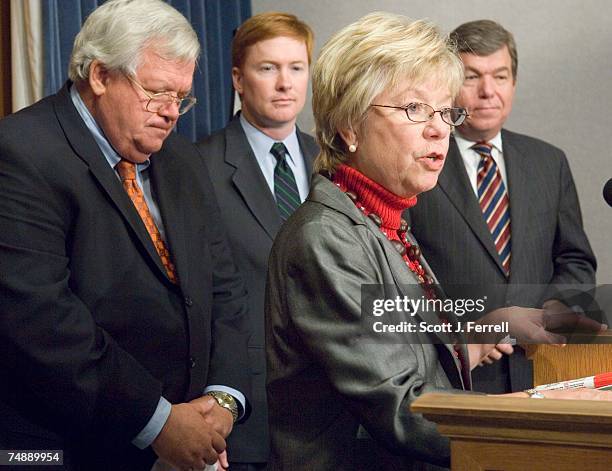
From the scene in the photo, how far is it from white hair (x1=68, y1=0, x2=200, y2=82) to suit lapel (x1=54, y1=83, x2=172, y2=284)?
0.11 m

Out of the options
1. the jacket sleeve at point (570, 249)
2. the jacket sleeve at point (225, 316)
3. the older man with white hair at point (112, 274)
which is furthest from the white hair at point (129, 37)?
the jacket sleeve at point (570, 249)

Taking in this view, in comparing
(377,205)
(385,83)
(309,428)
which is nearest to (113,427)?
(309,428)

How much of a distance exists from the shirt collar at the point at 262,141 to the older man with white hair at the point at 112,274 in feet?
2.34

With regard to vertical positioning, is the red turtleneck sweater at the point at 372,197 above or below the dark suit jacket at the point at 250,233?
above

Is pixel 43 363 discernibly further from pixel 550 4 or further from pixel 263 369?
pixel 550 4

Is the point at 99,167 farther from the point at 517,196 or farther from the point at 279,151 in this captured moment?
the point at 517,196

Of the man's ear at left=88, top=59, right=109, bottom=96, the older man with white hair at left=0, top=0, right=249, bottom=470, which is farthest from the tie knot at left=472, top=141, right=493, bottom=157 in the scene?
the man's ear at left=88, top=59, right=109, bottom=96

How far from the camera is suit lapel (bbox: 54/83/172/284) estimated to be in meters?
2.09

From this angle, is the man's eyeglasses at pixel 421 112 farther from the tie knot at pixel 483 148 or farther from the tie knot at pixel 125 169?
the tie knot at pixel 483 148

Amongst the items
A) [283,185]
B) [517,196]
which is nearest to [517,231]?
[517,196]

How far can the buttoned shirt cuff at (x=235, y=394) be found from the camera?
2.27 metres

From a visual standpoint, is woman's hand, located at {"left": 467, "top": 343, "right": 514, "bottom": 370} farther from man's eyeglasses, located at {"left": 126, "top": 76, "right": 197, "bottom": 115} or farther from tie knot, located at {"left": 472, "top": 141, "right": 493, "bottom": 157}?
tie knot, located at {"left": 472, "top": 141, "right": 493, "bottom": 157}

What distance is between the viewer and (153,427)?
206cm

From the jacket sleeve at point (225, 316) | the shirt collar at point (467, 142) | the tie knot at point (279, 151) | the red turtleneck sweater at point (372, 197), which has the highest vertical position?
the red turtleneck sweater at point (372, 197)
